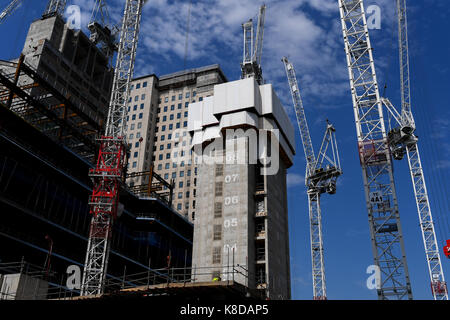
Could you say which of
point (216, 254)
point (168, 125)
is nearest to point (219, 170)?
point (216, 254)

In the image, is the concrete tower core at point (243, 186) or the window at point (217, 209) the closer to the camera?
the concrete tower core at point (243, 186)

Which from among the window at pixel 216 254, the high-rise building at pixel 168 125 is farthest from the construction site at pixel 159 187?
the high-rise building at pixel 168 125

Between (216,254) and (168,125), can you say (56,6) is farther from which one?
(216,254)

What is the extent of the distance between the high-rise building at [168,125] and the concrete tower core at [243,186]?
59.6 metres

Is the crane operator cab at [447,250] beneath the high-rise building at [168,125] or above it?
beneath

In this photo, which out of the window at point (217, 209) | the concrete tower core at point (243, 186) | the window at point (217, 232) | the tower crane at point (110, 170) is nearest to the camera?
the tower crane at point (110, 170)

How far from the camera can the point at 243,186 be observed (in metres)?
88.1

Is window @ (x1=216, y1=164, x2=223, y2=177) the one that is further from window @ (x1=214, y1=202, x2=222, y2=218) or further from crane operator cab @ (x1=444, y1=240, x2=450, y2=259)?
crane operator cab @ (x1=444, y1=240, x2=450, y2=259)

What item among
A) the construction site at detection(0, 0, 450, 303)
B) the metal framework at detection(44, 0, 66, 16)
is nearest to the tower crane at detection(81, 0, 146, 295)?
the construction site at detection(0, 0, 450, 303)

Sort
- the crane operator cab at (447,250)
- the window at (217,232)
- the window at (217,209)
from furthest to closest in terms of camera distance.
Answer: the crane operator cab at (447,250), the window at (217,209), the window at (217,232)

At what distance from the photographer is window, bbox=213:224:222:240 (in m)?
85.8

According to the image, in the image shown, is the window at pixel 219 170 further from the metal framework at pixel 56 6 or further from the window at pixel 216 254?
the metal framework at pixel 56 6

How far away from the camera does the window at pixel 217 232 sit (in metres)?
85.8

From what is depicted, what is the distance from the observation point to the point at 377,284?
221ft
